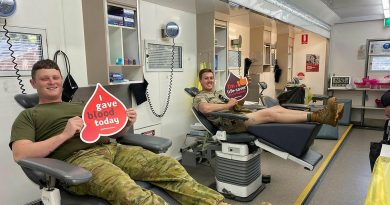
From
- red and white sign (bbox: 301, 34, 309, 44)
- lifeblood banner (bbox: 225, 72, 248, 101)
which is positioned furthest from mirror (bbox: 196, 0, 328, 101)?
lifeblood banner (bbox: 225, 72, 248, 101)

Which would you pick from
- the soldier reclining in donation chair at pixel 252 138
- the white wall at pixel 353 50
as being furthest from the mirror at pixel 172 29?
the white wall at pixel 353 50

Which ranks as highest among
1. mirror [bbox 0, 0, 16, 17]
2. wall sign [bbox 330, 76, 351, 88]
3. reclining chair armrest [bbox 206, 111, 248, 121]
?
mirror [bbox 0, 0, 16, 17]

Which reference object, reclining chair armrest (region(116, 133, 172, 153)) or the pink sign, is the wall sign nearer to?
reclining chair armrest (region(116, 133, 172, 153))

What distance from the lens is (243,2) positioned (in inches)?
105

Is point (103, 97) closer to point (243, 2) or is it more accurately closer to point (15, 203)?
point (15, 203)

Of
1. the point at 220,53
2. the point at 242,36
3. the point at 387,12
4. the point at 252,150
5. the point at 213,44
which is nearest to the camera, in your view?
the point at 252,150

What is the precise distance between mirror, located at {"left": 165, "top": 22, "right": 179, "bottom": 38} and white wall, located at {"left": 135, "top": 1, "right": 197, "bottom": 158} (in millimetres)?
98

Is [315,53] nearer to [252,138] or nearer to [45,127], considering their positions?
[252,138]

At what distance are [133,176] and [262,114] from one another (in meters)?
1.48

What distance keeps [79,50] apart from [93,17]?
342 mm

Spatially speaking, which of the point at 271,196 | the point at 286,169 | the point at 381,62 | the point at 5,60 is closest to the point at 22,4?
the point at 5,60

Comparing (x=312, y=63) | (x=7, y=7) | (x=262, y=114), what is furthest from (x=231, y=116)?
(x=312, y=63)

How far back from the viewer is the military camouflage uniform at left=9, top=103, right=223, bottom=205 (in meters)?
1.35

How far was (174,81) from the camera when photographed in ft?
11.8
